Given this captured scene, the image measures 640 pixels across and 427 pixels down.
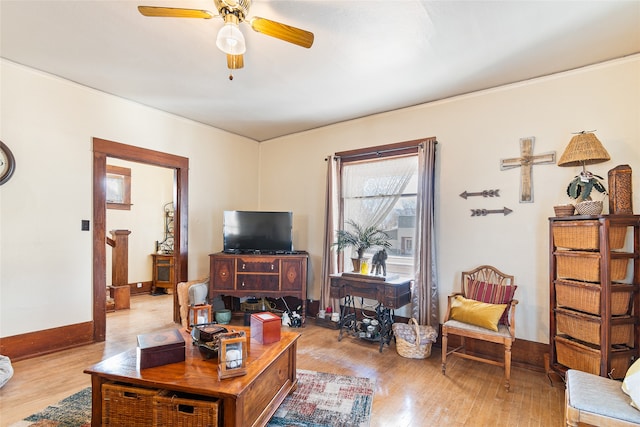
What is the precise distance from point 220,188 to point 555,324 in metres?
4.34

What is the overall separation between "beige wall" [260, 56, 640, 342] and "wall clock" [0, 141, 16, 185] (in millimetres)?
3808

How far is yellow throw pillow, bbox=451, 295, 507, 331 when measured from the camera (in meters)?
2.74

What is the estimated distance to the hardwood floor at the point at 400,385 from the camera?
2240mm

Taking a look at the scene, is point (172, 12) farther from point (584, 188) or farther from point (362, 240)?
point (584, 188)

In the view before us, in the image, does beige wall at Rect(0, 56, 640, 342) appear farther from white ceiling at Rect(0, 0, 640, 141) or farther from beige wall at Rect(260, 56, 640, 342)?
white ceiling at Rect(0, 0, 640, 141)

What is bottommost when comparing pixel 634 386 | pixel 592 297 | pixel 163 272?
pixel 163 272

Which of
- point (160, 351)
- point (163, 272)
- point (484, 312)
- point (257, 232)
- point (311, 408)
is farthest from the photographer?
point (163, 272)

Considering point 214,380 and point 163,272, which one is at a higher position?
point 214,380

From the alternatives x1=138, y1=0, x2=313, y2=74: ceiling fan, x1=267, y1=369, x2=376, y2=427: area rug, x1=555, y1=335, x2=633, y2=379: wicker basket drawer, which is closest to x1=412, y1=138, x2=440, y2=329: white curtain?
x1=267, y1=369, x2=376, y2=427: area rug

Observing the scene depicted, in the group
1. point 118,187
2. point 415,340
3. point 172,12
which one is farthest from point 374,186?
point 118,187

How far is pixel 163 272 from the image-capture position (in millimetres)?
6379

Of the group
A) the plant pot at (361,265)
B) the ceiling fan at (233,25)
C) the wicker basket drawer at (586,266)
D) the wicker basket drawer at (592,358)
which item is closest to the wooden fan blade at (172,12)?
the ceiling fan at (233,25)

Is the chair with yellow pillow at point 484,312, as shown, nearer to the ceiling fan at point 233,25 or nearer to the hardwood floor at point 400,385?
the hardwood floor at point 400,385

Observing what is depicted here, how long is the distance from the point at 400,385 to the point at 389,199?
7.06ft
